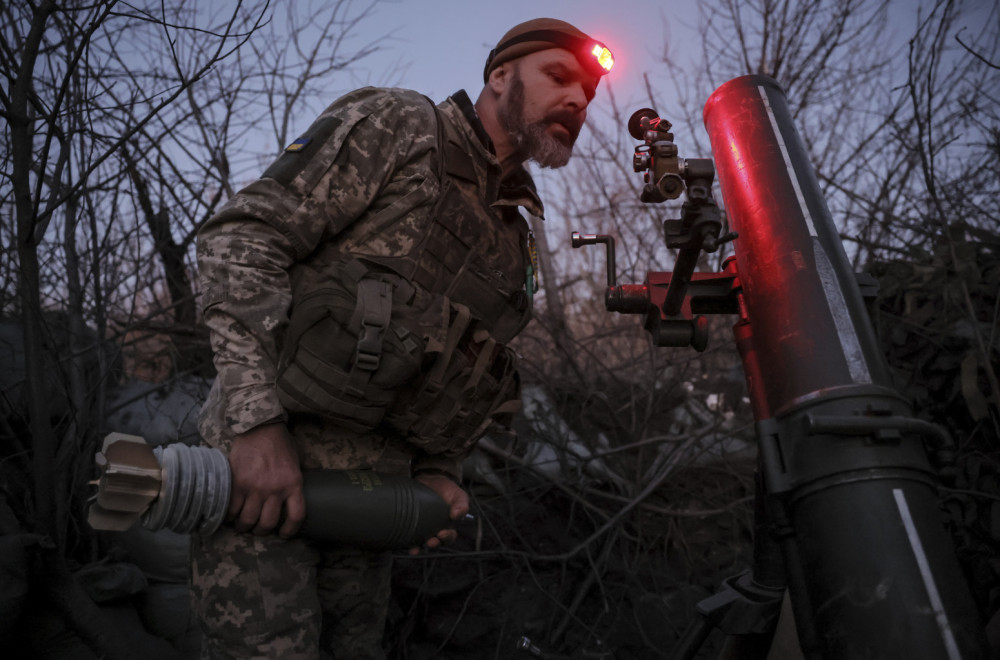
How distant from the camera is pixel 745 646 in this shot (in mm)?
1265

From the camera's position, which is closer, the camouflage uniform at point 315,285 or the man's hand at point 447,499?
the camouflage uniform at point 315,285

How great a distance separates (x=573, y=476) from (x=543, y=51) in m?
2.18

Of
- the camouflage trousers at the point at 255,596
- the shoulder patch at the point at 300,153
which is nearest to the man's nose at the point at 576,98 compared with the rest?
the shoulder patch at the point at 300,153

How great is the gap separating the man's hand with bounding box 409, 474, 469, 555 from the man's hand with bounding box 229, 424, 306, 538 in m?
0.45

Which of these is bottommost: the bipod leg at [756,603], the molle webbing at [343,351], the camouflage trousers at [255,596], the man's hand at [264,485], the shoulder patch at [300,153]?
the bipod leg at [756,603]

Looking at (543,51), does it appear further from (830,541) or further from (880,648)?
(880,648)

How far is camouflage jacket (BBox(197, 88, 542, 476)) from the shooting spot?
145 cm

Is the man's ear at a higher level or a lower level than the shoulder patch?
higher

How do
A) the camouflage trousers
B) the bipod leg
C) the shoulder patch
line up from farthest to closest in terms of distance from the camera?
the shoulder patch
the camouflage trousers
the bipod leg

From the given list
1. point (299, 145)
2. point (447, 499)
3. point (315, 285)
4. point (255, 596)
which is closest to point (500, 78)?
point (299, 145)

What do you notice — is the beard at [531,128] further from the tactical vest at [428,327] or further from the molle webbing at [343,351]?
the molle webbing at [343,351]

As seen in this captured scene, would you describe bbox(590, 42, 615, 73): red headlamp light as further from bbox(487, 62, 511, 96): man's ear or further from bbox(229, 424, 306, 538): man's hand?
bbox(229, 424, 306, 538): man's hand

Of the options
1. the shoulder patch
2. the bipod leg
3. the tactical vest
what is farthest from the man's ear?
the bipod leg

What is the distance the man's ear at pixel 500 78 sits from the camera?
6.98 ft
